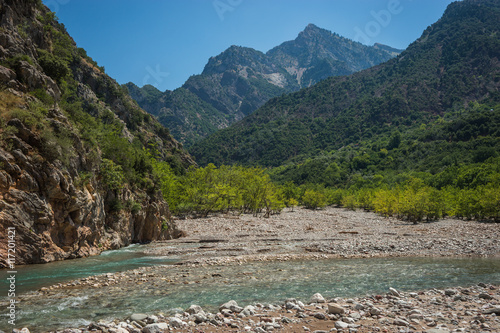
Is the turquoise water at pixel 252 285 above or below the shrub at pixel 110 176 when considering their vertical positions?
below

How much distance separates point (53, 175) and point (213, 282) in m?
11.7

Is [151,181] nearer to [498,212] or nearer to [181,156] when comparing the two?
[498,212]

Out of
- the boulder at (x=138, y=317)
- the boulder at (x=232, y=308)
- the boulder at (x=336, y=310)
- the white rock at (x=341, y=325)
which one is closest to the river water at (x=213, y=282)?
the boulder at (x=232, y=308)

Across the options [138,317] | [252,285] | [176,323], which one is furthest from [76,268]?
[176,323]

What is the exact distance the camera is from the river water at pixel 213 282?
995 cm

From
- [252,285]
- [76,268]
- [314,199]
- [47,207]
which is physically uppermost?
[47,207]

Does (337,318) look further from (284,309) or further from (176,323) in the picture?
(176,323)

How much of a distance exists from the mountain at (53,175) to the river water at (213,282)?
192cm

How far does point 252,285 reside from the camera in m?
13.9

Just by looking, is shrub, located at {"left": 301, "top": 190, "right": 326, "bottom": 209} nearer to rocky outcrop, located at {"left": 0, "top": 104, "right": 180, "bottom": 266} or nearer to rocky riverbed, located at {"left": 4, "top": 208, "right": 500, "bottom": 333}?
rocky outcrop, located at {"left": 0, "top": 104, "right": 180, "bottom": 266}

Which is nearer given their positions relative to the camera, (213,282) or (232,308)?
(232,308)

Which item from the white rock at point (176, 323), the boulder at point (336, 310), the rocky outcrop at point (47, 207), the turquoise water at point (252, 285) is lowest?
the turquoise water at point (252, 285)

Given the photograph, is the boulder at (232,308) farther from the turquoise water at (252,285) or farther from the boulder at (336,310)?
the boulder at (336,310)

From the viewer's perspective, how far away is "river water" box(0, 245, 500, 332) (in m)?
9.95
